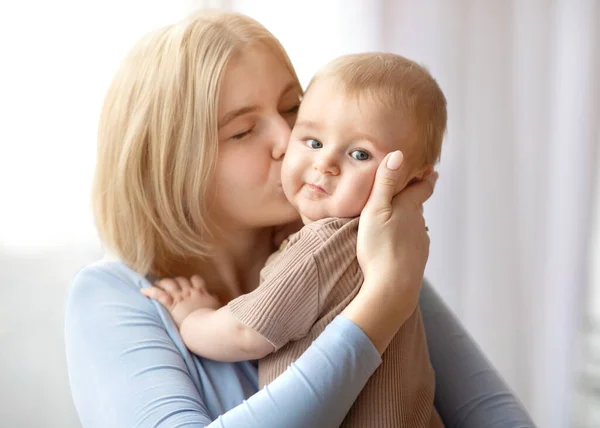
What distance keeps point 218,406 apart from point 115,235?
389 mm

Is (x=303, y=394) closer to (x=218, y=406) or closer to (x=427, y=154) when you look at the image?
(x=218, y=406)

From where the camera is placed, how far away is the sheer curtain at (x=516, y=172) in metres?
2.21

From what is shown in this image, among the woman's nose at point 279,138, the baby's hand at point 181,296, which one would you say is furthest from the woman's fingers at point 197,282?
the woman's nose at point 279,138

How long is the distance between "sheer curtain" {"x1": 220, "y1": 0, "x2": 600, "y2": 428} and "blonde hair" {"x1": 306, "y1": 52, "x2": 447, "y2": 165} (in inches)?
37.3

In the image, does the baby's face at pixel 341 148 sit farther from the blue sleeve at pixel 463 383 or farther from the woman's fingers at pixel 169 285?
the blue sleeve at pixel 463 383

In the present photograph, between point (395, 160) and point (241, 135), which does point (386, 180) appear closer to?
point (395, 160)

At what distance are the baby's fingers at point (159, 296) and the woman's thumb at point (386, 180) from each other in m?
0.42

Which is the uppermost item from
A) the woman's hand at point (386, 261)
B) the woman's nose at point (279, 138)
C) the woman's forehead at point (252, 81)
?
the woman's forehead at point (252, 81)

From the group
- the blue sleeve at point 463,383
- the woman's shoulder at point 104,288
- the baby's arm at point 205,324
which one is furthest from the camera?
the blue sleeve at point 463,383

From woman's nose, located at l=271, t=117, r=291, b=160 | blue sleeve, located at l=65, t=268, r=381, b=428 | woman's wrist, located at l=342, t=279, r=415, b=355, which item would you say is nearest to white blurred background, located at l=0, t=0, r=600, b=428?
blue sleeve, located at l=65, t=268, r=381, b=428

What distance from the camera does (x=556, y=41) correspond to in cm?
231

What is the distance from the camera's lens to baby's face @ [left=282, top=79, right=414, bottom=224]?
3.64 ft

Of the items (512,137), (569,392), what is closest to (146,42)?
(512,137)

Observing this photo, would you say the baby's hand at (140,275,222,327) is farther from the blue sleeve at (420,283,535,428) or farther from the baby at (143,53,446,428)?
the blue sleeve at (420,283,535,428)
